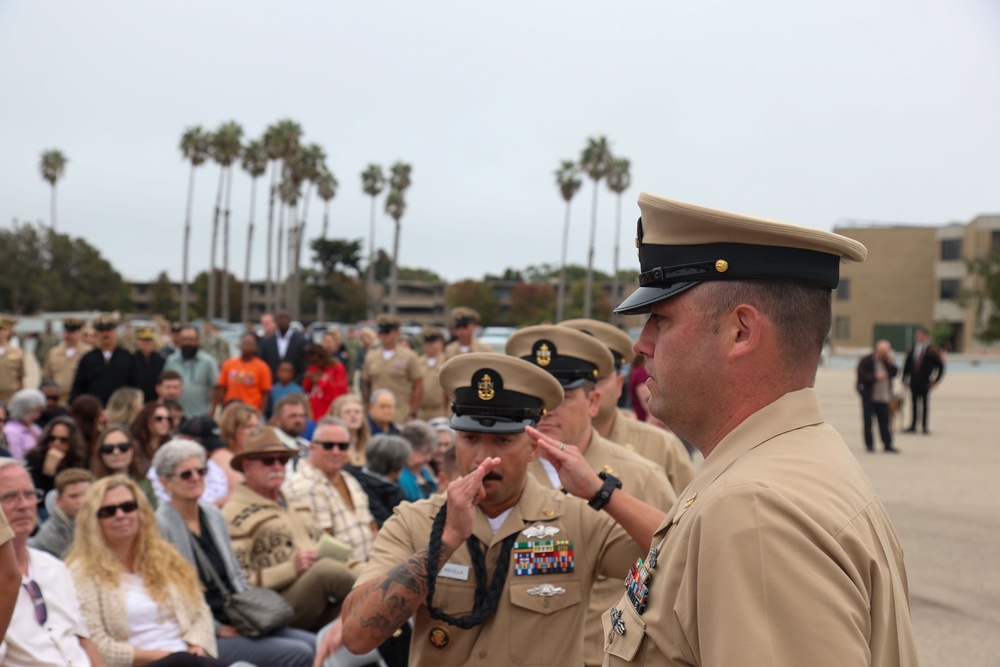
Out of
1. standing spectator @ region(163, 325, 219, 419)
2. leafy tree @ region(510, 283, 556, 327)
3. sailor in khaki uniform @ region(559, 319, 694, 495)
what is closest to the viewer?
sailor in khaki uniform @ region(559, 319, 694, 495)

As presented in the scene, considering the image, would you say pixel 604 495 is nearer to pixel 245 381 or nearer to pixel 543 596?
pixel 543 596

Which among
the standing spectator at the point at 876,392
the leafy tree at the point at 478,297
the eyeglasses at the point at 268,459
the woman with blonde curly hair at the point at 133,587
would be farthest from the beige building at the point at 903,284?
the woman with blonde curly hair at the point at 133,587

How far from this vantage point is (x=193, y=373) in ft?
38.3

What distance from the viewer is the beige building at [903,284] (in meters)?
74.8

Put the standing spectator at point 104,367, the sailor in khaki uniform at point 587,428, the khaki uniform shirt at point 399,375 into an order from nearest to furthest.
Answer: the sailor in khaki uniform at point 587,428 < the standing spectator at point 104,367 < the khaki uniform shirt at point 399,375

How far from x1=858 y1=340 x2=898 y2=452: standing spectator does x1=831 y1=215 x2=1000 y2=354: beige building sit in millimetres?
60629

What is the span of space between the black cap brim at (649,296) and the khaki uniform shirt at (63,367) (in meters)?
11.7

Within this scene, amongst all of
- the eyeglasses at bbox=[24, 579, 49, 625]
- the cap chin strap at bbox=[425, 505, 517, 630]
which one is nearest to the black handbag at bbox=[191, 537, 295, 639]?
the eyeglasses at bbox=[24, 579, 49, 625]

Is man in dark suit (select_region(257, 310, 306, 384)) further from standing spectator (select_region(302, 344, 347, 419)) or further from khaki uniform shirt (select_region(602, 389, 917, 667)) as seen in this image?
khaki uniform shirt (select_region(602, 389, 917, 667))

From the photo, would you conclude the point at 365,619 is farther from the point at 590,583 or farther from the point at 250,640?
the point at 250,640

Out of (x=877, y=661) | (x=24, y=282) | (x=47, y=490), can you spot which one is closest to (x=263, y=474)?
(x=47, y=490)

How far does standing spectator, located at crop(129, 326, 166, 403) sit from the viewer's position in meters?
11.4

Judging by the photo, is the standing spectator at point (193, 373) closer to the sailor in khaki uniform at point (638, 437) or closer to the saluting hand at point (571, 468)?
the sailor in khaki uniform at point (638, 437)

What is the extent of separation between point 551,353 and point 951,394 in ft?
101
